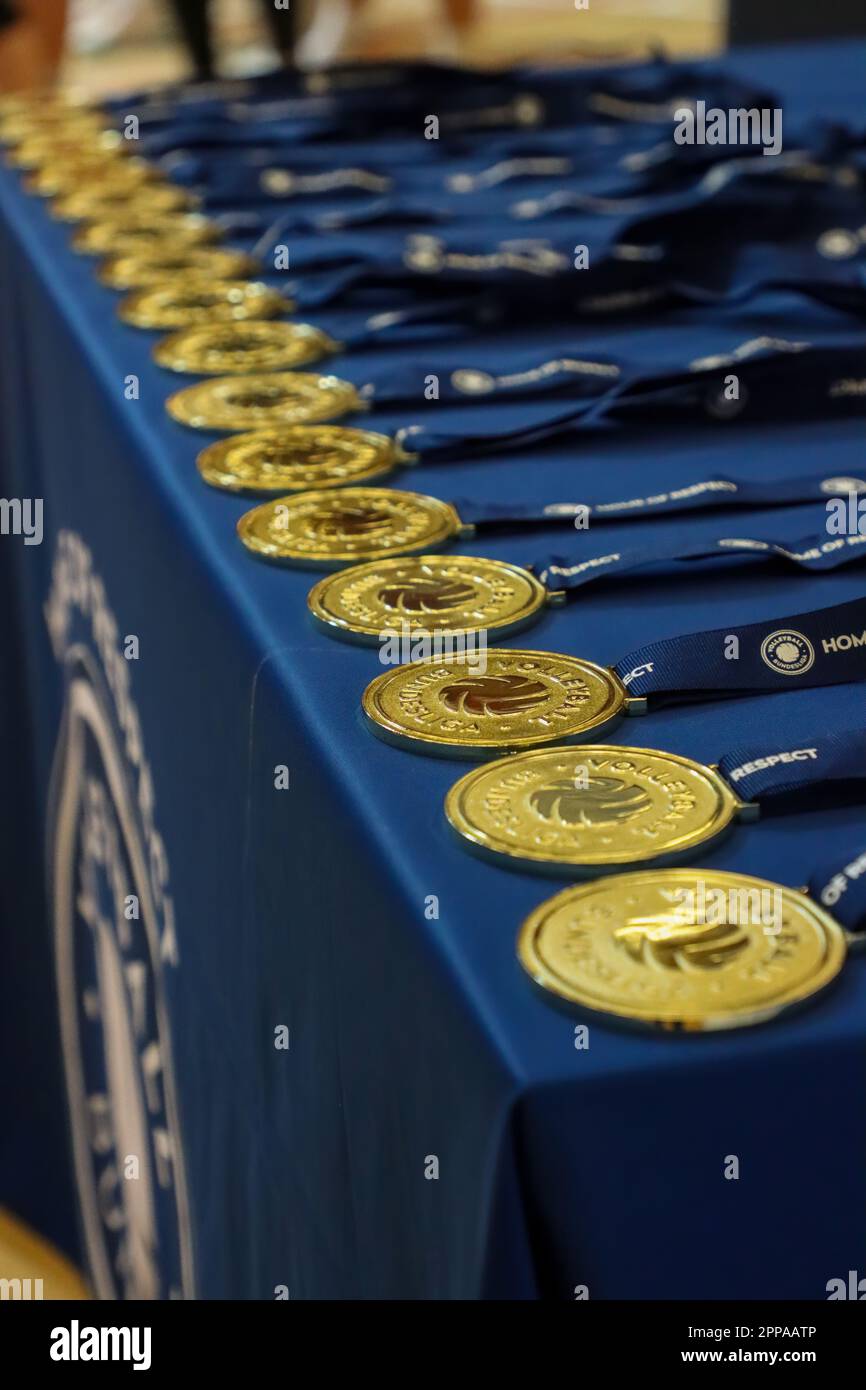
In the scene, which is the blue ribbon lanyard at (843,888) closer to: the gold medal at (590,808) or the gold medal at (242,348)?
the gold medal at (590,808)

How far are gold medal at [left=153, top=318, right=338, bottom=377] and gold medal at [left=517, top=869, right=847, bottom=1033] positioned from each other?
876mm

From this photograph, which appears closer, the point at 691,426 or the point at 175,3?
the point at 691,426

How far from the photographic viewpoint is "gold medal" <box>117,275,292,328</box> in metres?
1.64

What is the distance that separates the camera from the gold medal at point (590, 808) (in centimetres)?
74

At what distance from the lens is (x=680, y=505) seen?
45.2 inches

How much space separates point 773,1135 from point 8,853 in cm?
171

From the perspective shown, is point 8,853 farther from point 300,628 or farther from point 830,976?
point 830,976

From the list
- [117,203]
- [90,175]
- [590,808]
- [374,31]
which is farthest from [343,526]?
[374,31]

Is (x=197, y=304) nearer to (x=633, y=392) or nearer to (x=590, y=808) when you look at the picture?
(x=633, y=392)

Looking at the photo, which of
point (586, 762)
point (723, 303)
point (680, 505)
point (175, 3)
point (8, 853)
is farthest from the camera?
point (175, 3)

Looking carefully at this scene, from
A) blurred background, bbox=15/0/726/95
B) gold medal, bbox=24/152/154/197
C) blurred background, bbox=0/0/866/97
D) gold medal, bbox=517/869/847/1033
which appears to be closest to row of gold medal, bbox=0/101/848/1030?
gold medal, bbox=517/869/847/1033

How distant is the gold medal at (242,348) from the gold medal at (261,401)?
0.04 m

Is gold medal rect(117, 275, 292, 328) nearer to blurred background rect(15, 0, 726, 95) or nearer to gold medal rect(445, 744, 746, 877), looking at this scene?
gold medal rect(445, 744, 746, 877)

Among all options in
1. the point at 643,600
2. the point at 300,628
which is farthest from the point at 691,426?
the point at 300,628
